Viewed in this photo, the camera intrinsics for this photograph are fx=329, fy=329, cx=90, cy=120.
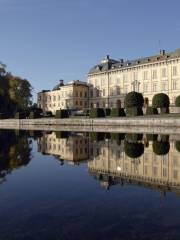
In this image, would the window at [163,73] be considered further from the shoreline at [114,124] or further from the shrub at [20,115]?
the shrub at [20,115]

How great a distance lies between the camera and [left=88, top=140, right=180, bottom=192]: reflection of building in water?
999cm

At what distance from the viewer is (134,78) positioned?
77750mm

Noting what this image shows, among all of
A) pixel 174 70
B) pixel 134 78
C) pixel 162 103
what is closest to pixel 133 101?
pixel 162 103

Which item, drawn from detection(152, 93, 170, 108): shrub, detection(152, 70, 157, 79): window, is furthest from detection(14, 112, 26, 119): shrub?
detection(152, 93, 170, 108): shrub

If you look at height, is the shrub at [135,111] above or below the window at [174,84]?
below

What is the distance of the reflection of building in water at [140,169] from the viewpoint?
393 inches

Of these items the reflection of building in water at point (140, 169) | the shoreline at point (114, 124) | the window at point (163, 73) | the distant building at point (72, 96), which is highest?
the window at point (163, 73)

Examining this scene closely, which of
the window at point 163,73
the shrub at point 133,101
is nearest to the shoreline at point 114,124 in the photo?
the shrub at point 133,101

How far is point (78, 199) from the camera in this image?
8062 millimetres

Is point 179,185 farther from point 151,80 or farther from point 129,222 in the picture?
point 151,80

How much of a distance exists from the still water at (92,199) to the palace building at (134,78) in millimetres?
56439

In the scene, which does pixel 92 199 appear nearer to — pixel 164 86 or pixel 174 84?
pixel 174 84

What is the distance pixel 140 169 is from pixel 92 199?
3.94m

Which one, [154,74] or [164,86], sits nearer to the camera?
[164,86]
